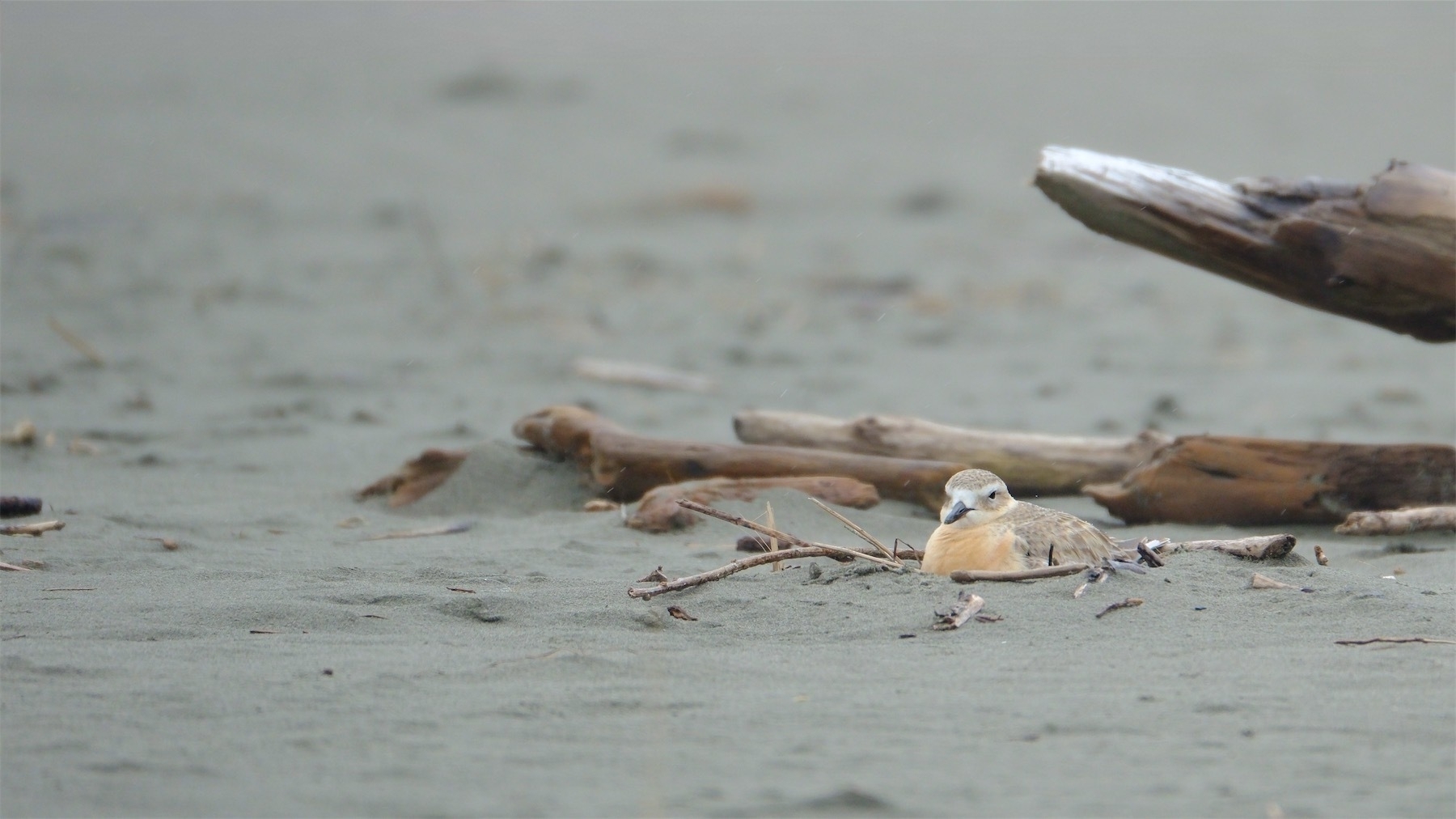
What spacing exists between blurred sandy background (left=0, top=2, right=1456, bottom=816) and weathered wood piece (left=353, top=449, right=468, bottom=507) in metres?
0.15

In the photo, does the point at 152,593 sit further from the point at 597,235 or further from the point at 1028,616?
the point at 597,235

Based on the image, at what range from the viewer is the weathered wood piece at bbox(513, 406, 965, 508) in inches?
223

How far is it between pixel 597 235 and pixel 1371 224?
10.6 metres

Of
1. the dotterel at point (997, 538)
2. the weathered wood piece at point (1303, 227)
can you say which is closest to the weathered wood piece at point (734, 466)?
the weathered wood piece at point (1303, 227)

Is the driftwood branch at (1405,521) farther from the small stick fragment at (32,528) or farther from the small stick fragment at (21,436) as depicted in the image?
the small stick fragment at (21,436)

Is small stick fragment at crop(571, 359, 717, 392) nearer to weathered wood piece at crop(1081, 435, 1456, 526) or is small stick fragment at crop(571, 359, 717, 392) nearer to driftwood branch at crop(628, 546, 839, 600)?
weathered wood piece at crop(1081, 435, 1456, 526)

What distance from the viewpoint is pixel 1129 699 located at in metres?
3.07

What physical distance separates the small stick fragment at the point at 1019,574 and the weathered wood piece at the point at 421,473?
2.71 metres

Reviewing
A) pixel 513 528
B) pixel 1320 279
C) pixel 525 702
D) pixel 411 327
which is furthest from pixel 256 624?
pixel 411 327

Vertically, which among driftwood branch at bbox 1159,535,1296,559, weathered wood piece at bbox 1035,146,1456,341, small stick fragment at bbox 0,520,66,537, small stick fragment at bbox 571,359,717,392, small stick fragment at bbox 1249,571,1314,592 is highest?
weathered wood piece at bbox 1035,146,1456,341

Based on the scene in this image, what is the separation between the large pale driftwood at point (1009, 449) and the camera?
231 inches

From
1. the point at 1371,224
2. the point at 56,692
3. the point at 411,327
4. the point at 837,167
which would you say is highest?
the point at 837,167

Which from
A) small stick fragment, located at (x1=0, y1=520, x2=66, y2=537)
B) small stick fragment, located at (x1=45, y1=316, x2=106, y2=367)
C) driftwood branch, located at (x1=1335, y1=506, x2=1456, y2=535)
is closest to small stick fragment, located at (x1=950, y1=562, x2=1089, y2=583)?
driftwood branch, located at (x1=1335, y1=506, x2=1456, y2=535)

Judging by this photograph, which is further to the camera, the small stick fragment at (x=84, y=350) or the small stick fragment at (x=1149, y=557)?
the small stick fragment at (x=84, y=350)
